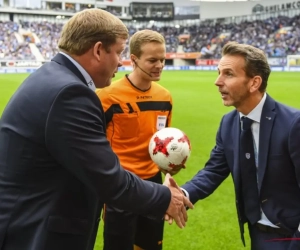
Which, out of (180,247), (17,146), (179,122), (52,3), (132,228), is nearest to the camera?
(17,146)

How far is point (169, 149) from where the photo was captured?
3.91 metres

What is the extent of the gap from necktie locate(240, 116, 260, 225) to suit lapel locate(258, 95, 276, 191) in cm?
10

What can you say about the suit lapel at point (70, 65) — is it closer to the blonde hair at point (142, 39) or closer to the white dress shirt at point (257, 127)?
the white dress shirt at point (257, 127)

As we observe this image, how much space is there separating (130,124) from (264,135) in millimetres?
1566

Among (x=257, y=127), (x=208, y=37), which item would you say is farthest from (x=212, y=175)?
(x=208, y=37)

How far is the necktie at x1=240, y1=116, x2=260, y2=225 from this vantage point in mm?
3285

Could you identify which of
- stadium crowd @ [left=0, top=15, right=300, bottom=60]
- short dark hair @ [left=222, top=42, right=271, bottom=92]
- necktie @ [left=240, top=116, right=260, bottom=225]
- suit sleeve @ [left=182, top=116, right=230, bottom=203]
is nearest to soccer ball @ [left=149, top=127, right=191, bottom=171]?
suit sleeve @ [left=182, top=116, right=230, bottom=203]

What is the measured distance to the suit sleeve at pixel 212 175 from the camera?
12.1ft

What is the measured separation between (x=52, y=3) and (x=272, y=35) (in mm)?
42137

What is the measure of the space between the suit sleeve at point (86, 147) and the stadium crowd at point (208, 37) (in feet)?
175

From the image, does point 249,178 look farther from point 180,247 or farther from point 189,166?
point 189,166

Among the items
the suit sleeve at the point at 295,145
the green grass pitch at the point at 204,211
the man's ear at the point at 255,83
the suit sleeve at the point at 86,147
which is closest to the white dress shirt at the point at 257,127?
the man's ear at the point at 255,83

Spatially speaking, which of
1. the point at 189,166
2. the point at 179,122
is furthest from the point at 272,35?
the point at 189,166

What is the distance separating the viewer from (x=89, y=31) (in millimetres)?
2617
